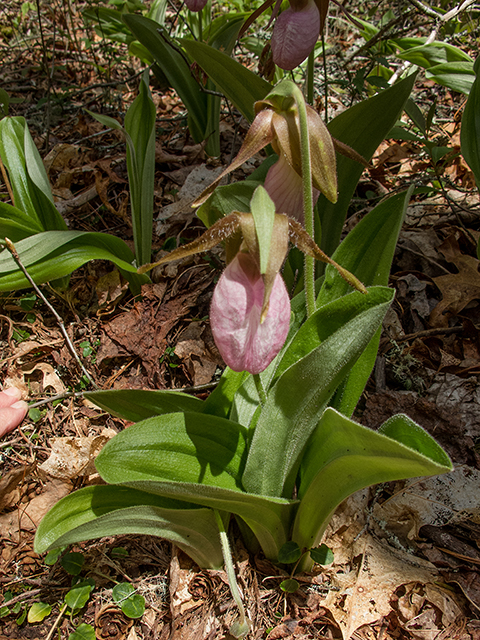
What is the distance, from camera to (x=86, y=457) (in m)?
1.56

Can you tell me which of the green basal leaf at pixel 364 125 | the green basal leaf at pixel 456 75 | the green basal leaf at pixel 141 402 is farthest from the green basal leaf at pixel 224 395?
the green basal leaf at pixel 456 75

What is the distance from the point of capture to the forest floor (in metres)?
1.22

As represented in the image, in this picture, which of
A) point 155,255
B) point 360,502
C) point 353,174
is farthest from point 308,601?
point 155,255

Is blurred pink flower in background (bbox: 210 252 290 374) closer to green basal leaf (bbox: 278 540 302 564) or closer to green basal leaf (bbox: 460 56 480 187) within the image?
green basal leaf (bbox: 278 540 302 564)

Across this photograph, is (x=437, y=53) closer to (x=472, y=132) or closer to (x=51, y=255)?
(x=472, y=132)

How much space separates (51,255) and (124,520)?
117 cm

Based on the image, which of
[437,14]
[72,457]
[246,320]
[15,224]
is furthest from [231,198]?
[437,14]

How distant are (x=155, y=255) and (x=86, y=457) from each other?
3.69 ft

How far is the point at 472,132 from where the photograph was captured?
5.59 feet

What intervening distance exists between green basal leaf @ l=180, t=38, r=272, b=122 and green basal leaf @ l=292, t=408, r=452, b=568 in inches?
52.4

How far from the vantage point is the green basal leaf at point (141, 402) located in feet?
3.66

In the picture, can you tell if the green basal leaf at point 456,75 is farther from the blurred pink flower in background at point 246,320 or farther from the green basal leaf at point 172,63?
the blurred pink flower in background at point 246,320

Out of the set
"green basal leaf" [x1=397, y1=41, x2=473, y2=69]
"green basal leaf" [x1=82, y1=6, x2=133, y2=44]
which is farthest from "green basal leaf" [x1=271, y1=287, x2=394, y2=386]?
"green basal leaf" [x1=82, y1=6, x2=133, y2=44]

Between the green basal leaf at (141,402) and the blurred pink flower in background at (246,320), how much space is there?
367 mm
